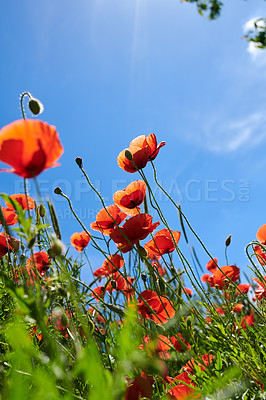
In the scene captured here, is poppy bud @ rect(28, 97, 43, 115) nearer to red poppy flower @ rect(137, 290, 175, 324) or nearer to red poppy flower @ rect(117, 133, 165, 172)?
red poppy flower @ rect(117, 133, 165, 172)

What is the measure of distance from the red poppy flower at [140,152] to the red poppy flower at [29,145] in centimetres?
62

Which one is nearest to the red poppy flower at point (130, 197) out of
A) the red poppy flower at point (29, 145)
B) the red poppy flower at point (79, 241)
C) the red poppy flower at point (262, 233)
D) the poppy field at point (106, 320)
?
the poppy field at point (106, 320)

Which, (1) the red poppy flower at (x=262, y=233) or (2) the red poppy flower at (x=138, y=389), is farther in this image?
(1) the red poppy flower at (x=262, y=233)

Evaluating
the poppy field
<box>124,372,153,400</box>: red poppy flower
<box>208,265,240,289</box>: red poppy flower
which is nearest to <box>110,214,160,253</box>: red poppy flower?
the poppy field

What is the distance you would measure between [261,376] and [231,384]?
10 cm

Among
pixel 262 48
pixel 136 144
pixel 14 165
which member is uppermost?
pixel 262 48

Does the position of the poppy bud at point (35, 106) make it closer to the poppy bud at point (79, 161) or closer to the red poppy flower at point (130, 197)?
the poppy bud at point (79, 161)

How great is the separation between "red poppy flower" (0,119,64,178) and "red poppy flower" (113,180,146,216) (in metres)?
0.75

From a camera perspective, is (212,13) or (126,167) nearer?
(126,167)

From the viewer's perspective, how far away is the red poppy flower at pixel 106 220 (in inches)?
62.6

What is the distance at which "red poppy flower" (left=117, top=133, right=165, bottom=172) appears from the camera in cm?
135

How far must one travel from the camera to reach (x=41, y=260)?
5.78 feet

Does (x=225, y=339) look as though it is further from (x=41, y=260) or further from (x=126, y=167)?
(x=41, y=260)

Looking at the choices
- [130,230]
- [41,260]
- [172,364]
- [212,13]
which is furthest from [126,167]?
[212,13]
